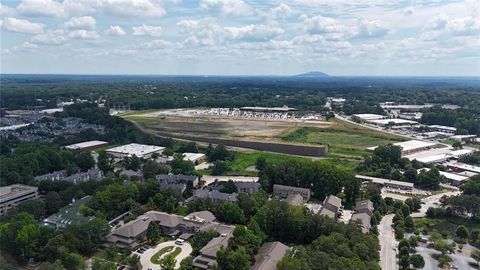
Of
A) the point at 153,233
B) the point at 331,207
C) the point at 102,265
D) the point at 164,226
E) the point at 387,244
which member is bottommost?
the point at 387,244

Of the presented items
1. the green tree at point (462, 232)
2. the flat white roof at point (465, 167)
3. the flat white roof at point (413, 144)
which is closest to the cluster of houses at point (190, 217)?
the green tree at point (462, 232)

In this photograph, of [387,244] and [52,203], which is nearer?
[387,244]

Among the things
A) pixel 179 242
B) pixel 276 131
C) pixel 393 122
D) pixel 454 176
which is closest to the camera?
pixel 179 242

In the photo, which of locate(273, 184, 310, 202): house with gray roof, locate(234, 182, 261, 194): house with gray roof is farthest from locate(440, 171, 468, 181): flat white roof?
locate(234, 182, 261, 194): house with gray roof

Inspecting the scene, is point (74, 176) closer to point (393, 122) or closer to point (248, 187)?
point (248, 187)

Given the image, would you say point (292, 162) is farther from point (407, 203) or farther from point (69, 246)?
point (69, 246)

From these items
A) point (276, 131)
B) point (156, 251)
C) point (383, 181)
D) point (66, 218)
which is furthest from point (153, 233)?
point (276, 131)

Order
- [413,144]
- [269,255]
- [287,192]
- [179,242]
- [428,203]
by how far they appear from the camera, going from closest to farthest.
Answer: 1. [269,255]
2. [179,242]
3. [287,192]
4. [428,203]
5. [413,144]
